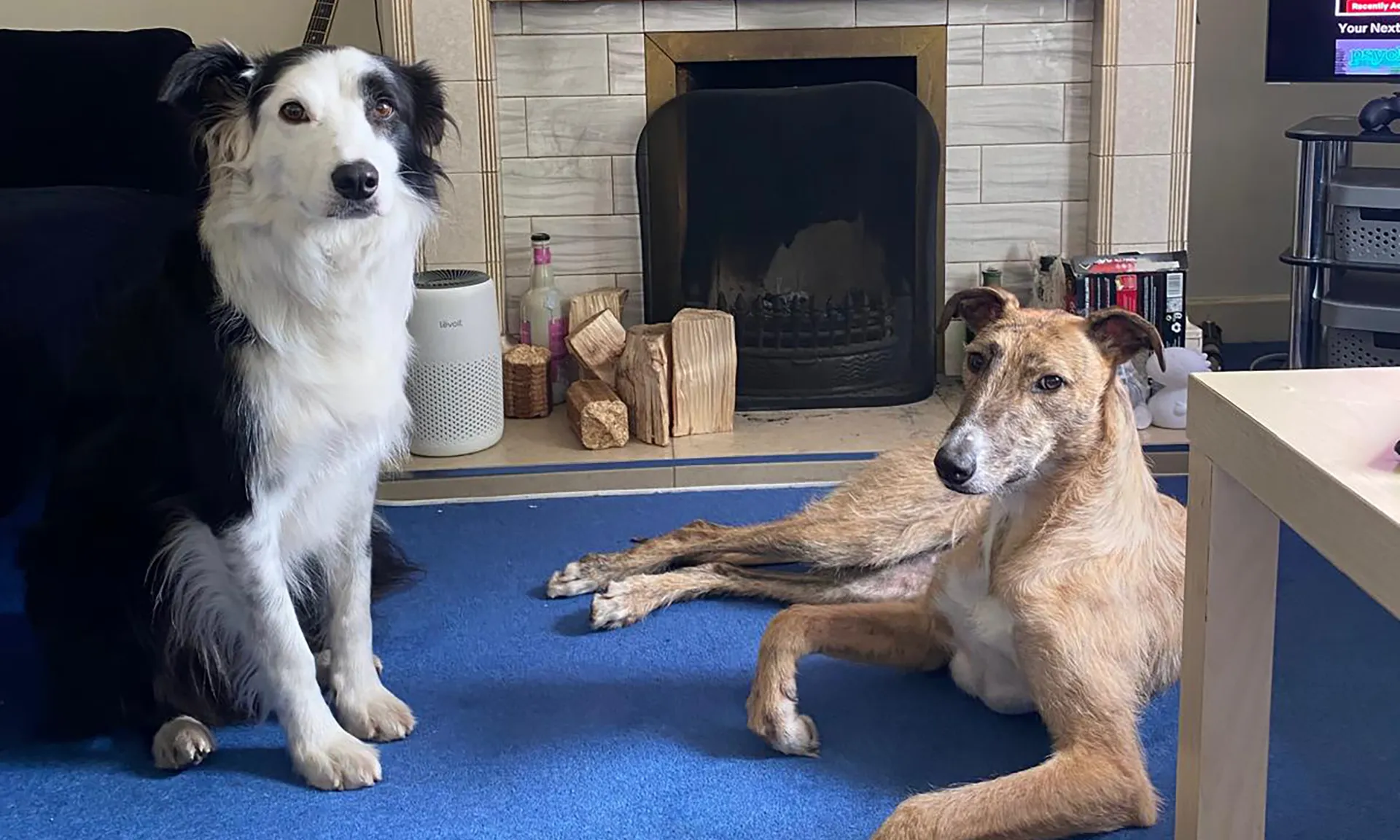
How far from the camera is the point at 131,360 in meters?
1.96

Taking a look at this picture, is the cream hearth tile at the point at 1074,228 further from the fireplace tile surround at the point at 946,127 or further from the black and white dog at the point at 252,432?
the black and white dog at the point at 252,432

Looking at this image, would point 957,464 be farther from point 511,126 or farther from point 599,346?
point 511,126

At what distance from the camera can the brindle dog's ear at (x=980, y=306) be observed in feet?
6.27

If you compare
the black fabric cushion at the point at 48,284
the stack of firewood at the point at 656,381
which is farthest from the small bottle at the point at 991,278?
the black fabric cushion at the point at 48,284

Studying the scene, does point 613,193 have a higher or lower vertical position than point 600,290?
higher

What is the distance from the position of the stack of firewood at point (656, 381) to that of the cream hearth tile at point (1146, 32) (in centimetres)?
114

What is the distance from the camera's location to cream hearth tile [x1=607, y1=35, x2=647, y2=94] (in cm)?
335

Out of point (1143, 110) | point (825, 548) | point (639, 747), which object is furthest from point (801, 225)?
point (639, 747)

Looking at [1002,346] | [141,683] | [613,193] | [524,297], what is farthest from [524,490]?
[1002,346]

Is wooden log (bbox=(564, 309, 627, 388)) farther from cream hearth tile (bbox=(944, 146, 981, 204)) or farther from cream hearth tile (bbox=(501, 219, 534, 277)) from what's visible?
cream hearth tile (bbox=(944, 146, 981, 204))

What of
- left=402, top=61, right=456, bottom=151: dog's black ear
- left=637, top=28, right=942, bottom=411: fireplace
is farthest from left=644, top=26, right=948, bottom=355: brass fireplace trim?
left=402, top=61, right=456, bottom=151: dog's black ear

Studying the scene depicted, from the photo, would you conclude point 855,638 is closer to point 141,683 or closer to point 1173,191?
point 141,683

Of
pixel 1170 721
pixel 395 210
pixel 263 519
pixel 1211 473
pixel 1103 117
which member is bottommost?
pixel 1170 721

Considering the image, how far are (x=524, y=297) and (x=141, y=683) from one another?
1597 millimetres
